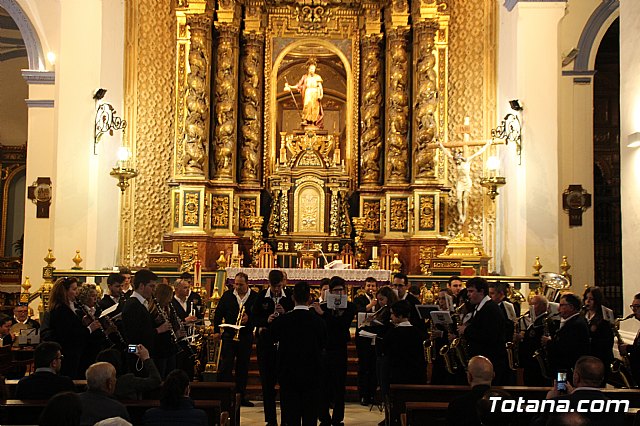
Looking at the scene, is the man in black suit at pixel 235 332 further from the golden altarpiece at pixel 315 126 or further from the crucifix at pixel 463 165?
the crucifix at pixel 463 165

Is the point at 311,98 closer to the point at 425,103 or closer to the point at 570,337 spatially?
the point at 425,103

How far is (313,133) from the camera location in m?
20.1

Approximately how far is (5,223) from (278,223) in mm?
8827

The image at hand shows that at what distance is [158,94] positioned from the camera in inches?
794

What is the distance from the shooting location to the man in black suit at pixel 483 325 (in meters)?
8.82

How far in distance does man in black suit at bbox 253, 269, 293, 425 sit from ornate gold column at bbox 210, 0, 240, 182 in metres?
9.03

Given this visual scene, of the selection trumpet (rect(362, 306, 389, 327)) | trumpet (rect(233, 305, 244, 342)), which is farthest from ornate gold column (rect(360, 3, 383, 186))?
trumpet (rect(362, 306, 389, 327))

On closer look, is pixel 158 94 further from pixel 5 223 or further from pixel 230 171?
pixel 5 223

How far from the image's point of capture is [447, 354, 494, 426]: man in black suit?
5957mm

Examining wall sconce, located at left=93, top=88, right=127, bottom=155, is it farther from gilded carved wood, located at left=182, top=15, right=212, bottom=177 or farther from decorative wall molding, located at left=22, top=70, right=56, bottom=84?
decorative wall molding, located at left=22, top=70, right=56, bottom=84

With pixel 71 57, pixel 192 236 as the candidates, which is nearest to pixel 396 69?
pixel 192 236

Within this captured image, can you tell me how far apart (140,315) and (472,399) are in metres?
3.60

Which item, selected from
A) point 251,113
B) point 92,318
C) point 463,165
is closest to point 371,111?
point 463,165

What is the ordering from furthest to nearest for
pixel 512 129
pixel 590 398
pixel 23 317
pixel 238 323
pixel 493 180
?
pixel 493 180, pixel 512 129, pixel 23 317, pixel 238 323, pixel 590 398
